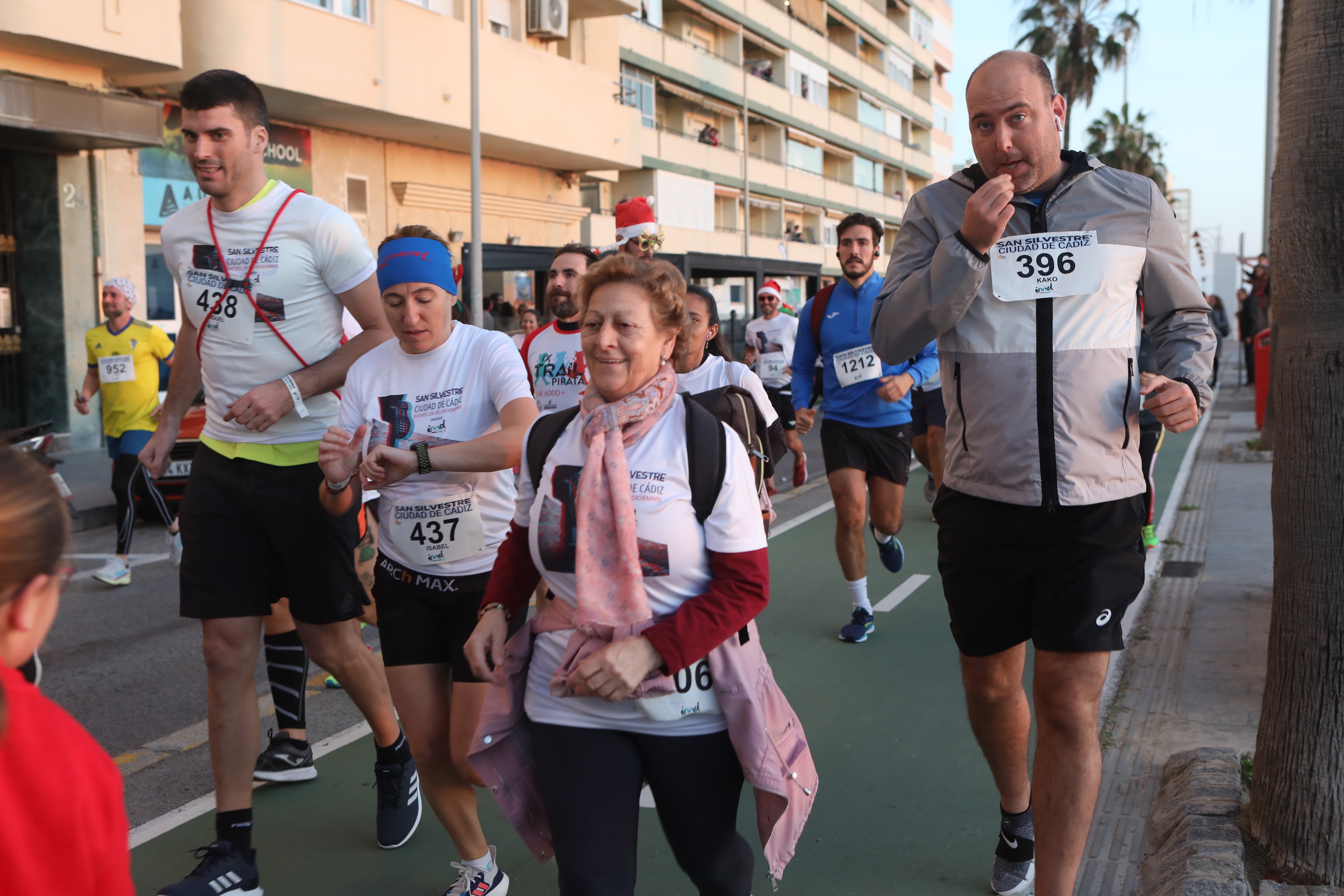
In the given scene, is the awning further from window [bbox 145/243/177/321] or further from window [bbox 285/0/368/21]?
window [bbox 285/0/368/21]

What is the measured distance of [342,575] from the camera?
3.98 m

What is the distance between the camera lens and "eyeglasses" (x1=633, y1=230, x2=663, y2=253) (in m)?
6.52

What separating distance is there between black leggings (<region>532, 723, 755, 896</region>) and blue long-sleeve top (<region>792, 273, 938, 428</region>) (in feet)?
13.4

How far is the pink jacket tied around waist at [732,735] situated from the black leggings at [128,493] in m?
6.25

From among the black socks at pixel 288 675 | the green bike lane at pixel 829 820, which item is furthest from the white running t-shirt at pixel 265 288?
the green bike lane at pixel 829 820

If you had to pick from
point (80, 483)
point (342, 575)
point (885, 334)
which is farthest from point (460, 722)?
point (80, 483)

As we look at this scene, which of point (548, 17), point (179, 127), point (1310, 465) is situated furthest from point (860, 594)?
point (548, 17)

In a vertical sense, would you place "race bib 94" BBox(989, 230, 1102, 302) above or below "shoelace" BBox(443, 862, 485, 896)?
above

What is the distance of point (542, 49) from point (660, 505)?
25692 millimetres

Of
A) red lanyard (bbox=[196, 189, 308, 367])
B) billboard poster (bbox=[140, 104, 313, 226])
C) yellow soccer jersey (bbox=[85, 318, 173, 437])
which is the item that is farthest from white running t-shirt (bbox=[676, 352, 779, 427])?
billboard poster (bbox=[140, 104, 313, 226])

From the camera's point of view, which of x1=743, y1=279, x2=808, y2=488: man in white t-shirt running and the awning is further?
the awning

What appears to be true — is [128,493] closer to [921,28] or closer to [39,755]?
[39,755]

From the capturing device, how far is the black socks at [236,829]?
3.61 metres

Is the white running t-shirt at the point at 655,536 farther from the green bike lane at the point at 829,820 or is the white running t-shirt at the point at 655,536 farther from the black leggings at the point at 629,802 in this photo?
the green bike lane at the point at 829,820
